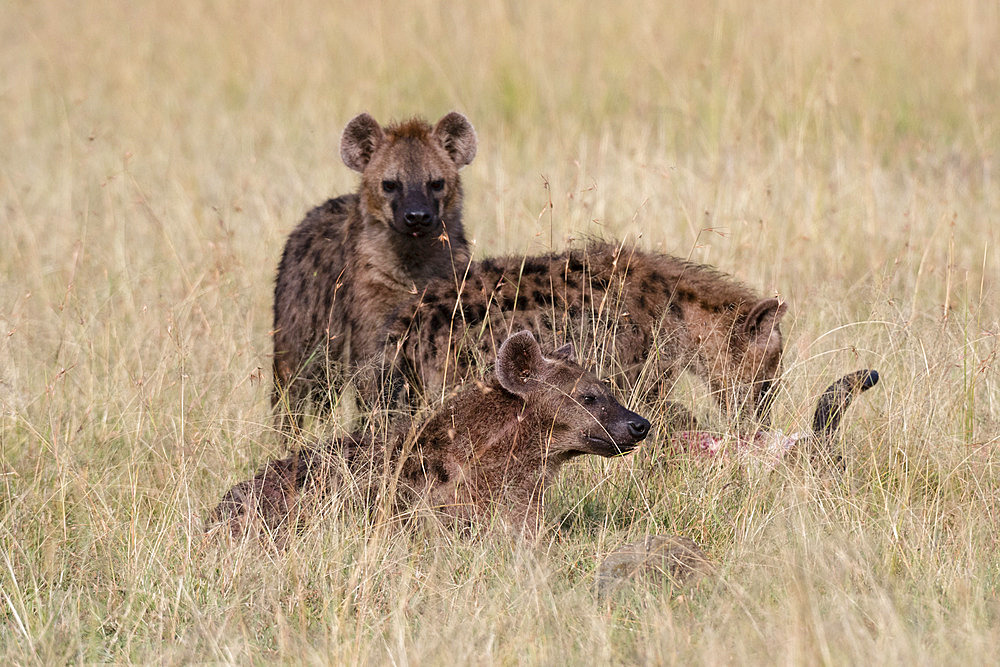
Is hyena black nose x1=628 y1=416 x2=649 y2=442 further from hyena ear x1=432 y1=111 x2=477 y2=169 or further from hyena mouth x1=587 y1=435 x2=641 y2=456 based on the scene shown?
hyena ear x1=432 y1=111 x2=477 y2=169

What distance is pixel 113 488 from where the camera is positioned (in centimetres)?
520

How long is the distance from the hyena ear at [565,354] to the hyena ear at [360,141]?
219cm

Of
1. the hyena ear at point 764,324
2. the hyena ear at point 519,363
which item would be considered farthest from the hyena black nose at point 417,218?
the hyena ear at point 519,363

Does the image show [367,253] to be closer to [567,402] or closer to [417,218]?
[417,218]

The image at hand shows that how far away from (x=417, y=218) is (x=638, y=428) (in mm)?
2061

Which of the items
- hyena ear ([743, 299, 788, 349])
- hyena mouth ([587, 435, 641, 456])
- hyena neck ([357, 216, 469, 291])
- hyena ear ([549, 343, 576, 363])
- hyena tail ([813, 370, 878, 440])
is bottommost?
hyena tail ([813, 370, 878, 440])

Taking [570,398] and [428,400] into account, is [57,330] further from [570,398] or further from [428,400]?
[570,398]

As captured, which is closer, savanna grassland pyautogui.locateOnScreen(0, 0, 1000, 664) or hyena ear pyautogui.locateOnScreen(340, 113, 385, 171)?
savanna grassland pyautogui.locateOnScreen(0, 0, 1000, 664)

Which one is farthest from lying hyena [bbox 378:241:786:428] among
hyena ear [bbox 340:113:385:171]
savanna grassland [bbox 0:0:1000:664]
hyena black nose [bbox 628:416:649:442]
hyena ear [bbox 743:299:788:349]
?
hyena ear [bbox 340:113:385:171]

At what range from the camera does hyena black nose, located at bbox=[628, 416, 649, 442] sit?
4.49m

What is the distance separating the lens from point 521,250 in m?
7.90

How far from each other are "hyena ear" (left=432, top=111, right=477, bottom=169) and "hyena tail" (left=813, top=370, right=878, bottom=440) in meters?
2.33

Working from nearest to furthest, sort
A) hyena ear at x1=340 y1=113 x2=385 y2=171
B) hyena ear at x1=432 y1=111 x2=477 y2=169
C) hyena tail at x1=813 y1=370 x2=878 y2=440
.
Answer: hyena tail at x1=813 y1=370 x2=878 y2=440
hyena ear at x1=340 y1=113 x2=385 y2=171
hyena ear at x1=432 y1=111 x2=477 y2=169

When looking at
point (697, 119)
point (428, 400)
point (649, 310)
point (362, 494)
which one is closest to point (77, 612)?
point (362, 494)
